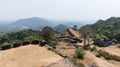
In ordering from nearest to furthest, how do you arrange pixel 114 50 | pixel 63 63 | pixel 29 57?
pixel 63 63 → pixel 29 57 → pixel 114 50

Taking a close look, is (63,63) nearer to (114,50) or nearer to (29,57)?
(29,57)

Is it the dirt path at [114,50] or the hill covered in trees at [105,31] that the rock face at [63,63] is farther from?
the hill covered in trees at [105,31]

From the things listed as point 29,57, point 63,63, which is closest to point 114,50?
point 29,57

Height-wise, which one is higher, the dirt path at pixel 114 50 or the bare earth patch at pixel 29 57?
the bare earth patch at pixel 29 57

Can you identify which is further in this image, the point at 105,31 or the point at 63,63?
the point at 105,31

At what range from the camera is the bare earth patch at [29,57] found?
2089 centimetres

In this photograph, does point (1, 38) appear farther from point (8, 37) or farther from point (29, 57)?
point (29, 57)

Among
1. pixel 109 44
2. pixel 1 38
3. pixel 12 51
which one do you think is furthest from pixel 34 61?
pixel 1 38

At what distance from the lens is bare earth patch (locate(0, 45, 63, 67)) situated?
68.5 ft

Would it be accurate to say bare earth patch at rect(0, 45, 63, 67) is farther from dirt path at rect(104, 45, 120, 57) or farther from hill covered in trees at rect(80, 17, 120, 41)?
hill covered in trees at rect(80, 17, 120, 41)

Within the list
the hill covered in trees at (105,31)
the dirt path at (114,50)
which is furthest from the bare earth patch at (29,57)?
the hill covered in trees at (105,31)

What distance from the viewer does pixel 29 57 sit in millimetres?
23094

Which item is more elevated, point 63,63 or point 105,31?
point 63,63

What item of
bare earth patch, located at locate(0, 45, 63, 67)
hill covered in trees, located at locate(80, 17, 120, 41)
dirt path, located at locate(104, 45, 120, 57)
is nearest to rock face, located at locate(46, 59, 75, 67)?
bare earth patch, located at locate(0, 45, 63, 67)
